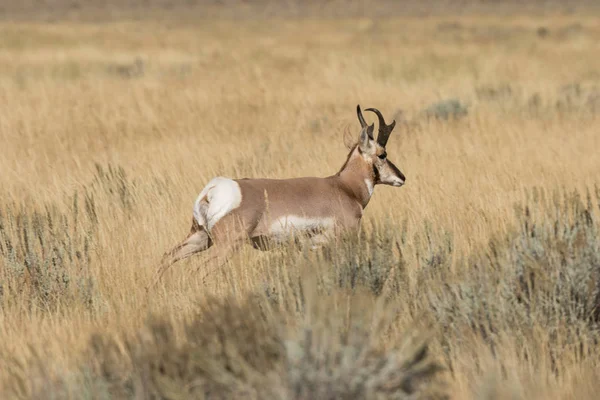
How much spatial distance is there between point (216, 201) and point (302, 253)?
778 millimetres

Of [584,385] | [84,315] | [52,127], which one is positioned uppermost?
[52,127]

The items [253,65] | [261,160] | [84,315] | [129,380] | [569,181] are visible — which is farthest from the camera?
[253,65]

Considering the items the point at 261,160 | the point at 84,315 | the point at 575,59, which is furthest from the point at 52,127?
the point at 575,59

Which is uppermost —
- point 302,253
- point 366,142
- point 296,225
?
point 366,142

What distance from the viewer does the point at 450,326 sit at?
401 cm

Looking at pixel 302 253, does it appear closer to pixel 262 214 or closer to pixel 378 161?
pixel 262 214

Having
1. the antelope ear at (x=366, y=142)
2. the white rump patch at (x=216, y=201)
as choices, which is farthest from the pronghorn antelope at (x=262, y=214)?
the antelope ear at (x=366, y=142)

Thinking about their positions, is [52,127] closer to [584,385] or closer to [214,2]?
[584,385]

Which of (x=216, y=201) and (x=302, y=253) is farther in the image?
(x=216, y=201)

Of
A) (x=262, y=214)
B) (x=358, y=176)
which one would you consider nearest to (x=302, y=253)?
(x=262, y=214)

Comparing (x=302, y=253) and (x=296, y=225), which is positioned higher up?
(x=296, y=225)

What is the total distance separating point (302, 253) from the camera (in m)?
4.71

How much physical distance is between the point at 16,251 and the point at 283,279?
169cm

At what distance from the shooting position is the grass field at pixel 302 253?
3203mm
